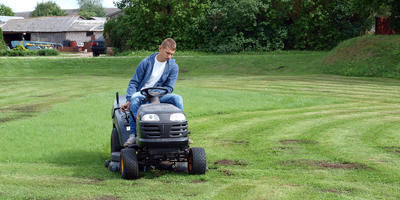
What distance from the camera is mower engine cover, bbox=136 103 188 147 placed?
664 centimetres

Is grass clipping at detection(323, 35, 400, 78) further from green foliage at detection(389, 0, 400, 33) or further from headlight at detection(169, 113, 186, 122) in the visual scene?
headlight at detection(169, 113, 186, 122)

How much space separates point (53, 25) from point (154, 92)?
72.8 meters

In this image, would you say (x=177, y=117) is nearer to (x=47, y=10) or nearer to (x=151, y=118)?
(x=151, y=118)

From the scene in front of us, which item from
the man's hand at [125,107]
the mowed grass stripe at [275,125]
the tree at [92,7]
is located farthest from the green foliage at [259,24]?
the tree at [92,7]

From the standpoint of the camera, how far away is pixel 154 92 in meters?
7.20

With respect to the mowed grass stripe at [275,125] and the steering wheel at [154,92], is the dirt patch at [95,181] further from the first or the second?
the mowed grass stripe at [275,125]

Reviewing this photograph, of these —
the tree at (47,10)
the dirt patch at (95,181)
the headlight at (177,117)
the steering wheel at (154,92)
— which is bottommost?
the dirt patch at (95,181)

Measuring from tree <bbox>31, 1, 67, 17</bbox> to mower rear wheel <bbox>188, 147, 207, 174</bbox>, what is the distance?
372 feet

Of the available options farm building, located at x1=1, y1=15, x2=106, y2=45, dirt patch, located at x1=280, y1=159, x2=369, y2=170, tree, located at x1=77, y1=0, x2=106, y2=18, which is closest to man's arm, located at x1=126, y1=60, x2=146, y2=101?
dirt patch, located at x1=280, y1=159, x2=369, y2=170

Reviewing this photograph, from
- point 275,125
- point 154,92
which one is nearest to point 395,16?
point 275,125

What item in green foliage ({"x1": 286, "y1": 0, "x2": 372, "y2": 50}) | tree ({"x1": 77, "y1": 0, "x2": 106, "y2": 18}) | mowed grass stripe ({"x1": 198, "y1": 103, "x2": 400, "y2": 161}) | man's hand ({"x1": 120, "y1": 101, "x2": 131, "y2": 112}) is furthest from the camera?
tree ({"x1": 77, "y1": 0, "x2": 106, "y2": 18})

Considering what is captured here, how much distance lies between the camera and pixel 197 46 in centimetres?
4931

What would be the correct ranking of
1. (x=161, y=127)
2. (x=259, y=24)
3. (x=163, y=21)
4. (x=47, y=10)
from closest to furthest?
(x=161, y=127), (x=259, y=24), (x=163, y=21), (x=47, y=10)

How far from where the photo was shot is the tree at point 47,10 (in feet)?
374
